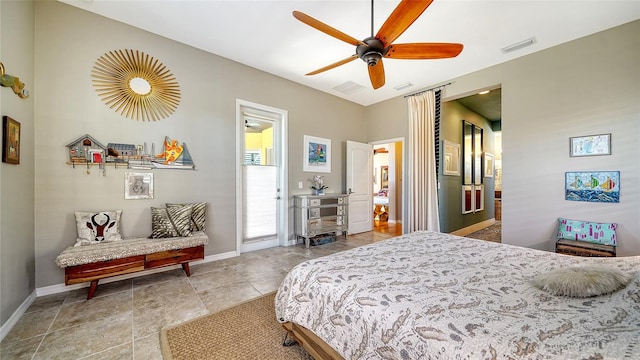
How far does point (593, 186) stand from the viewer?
2861 millimetres

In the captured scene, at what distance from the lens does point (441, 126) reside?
4605mm

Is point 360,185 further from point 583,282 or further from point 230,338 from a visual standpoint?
point 583,282

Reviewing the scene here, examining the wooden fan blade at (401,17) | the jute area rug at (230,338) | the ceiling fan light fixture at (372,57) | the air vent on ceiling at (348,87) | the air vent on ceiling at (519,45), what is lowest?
the jute area rug at (230,338)

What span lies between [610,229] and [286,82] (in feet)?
16.3

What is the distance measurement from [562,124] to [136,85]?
5.55 m

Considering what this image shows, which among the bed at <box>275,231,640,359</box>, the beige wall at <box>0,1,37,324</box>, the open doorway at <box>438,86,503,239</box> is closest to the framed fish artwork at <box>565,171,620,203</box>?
the open doorway at <box>438,86,503,239</box>

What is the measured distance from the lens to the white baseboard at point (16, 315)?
5.70 feet

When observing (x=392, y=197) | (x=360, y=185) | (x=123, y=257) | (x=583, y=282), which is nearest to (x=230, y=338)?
(x=123, y=257)

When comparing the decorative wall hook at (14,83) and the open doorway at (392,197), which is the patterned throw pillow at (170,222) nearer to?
the decorative wall hook at (14,83)

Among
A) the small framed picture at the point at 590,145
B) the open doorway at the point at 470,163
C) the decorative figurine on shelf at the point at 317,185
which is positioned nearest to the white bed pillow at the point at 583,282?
the small framed picture at the point at 590,145

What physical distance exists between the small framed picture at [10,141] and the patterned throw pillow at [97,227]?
756mm

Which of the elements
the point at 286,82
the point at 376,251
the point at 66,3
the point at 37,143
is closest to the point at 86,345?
the point at 37,143

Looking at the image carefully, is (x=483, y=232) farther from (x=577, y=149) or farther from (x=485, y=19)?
(x=485, y=19)

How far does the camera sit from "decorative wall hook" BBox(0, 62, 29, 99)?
1.78 m
